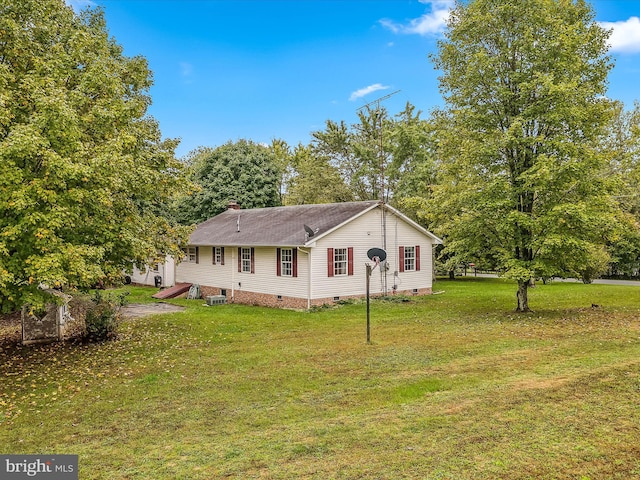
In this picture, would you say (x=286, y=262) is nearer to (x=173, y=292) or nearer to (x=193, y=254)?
(x=173, y=292)

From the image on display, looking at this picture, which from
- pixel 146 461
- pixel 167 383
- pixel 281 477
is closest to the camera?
pixel 281 477

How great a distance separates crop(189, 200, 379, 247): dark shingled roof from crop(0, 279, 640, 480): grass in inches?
276

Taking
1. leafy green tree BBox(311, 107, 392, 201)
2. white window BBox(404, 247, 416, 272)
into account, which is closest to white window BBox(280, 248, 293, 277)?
white window BBox(404, 247, 416, 272)

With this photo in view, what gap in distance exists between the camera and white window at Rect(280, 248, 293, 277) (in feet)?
66.1

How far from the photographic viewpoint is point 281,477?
476 centimetres

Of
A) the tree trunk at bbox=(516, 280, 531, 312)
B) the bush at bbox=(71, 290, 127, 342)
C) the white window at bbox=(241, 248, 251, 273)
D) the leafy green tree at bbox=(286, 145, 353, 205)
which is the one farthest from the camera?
the leafy green tree at bbox=(286, 145, 353, 205)

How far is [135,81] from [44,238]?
10.3 metres

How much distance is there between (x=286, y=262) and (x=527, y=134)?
10.9 metres

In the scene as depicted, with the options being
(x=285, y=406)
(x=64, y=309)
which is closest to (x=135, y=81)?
(x=64, y=309)

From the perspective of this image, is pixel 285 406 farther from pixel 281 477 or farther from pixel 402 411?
pixel 281 477

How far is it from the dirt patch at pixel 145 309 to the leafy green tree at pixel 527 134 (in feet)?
40.5

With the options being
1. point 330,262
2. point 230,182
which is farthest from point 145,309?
point 230,182

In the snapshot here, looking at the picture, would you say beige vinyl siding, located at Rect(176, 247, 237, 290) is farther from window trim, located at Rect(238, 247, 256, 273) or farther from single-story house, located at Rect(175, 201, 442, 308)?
window trim, located at Rect(238, 247, 256, 273)

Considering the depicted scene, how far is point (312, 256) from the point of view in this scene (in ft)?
63.9
